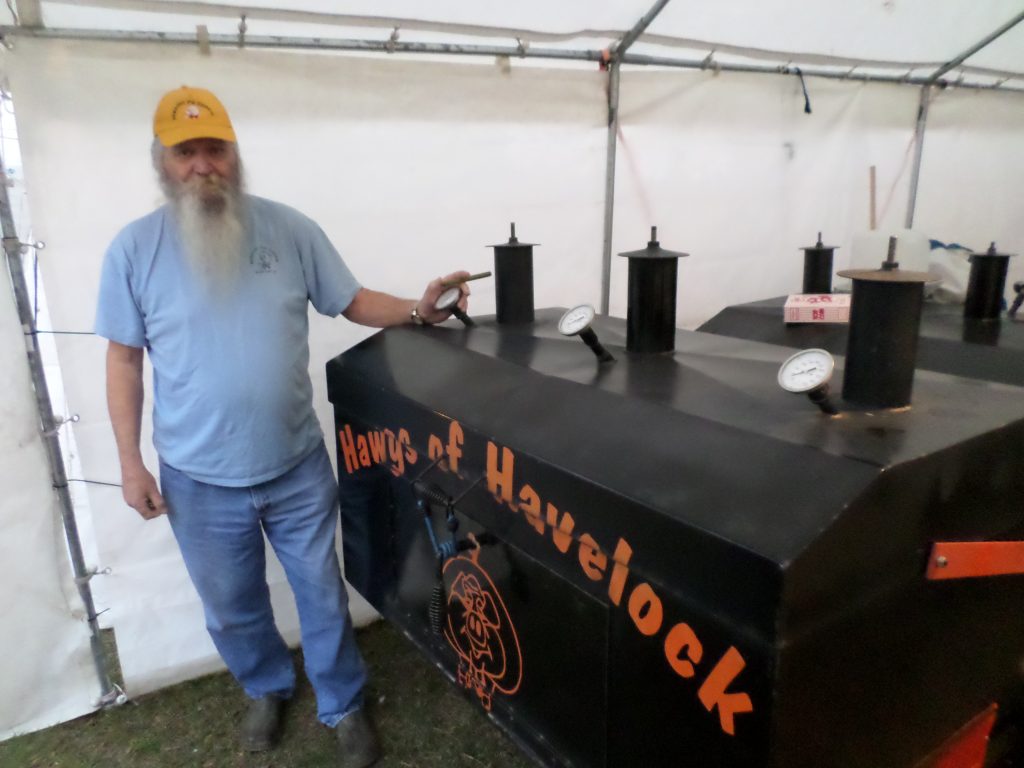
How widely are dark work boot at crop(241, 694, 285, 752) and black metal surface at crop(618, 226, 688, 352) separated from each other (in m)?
1.24

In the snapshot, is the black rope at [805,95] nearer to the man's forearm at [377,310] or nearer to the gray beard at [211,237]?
the man's forearm at [377,310]

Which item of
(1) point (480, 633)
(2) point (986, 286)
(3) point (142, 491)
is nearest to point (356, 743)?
(1) point (480, 633)

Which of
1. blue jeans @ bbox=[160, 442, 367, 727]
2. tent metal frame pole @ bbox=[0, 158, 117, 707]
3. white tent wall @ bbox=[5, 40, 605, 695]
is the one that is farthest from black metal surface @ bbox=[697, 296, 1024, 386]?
tent metal frame pole @ bbox=[0, 158, 117, 707]

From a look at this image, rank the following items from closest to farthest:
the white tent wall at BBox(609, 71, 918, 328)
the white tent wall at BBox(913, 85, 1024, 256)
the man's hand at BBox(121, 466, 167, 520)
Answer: the man's hand at BBox(121, 466, 167, 520) → the white tent wall at BBox(609, 71, 918, 328) → the white tent wall at BBox(913, 85, 1024, 256)

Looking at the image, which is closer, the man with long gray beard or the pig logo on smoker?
the pig logo on smoker

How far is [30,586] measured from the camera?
5.34 ft

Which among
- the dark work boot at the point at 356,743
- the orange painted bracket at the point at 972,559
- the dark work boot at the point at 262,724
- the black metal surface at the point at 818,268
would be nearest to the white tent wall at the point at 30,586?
the dark work boot at the point at 262,724

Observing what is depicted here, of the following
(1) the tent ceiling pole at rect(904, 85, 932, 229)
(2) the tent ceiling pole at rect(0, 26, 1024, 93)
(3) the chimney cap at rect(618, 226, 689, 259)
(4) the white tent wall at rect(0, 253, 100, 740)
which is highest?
(2) the tent ceiling pole at rect(0, 26, 1024, 93)

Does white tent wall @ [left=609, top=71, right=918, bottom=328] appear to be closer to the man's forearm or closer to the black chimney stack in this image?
the man's forearm

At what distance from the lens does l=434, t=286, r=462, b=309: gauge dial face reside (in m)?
1.57

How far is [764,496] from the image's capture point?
74cm

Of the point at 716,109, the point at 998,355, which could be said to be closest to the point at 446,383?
the point at 998,355

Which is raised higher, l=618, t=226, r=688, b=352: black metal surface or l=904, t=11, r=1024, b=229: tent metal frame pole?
l=904, t=11, r=1024, b=229: tent metal frame pole

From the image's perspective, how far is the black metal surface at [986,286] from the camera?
168 cm
